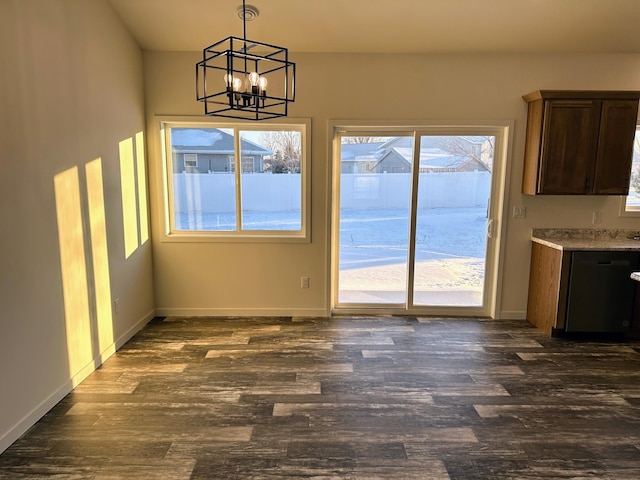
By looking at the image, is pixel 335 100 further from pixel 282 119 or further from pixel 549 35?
pixel 549 35

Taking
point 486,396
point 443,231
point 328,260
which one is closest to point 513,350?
point 486,396

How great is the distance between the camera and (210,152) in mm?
4055

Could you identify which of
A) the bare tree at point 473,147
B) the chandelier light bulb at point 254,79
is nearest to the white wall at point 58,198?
the chandelier light bulb at point 254,79

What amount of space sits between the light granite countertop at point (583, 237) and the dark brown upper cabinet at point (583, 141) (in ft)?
1.53

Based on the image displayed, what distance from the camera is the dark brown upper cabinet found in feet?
11.6

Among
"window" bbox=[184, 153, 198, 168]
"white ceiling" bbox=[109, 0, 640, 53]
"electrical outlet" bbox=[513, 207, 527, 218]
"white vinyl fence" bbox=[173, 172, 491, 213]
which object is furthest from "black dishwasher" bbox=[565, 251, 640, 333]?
"window" bbox=[184, 153, 198, 168]

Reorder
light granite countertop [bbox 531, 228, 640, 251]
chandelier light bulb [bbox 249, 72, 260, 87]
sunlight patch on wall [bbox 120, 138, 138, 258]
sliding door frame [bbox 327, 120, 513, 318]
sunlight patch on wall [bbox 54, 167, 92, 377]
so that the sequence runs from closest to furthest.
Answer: chandelier light bulb [bbox 249, 72, 260, 87] < sunlight patch on wall [bbox 54, 167, 92, 377] < sunlight patch on wall [bbox 120, 138, 138, 258] < light granite countertop [bbox 531, 228, 640, 251] < sliding door frame [bbox 327, 120, 513, 318]

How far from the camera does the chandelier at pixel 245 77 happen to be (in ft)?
6.11

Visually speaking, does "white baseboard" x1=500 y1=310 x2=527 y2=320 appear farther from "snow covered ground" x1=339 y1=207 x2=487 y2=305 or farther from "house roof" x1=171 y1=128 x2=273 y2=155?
"house roof" x1=171 y1=128 x2=273 y2=155

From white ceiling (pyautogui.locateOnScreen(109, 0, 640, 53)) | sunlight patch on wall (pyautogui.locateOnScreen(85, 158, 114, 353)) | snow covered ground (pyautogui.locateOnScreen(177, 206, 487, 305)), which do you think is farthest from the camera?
snow covered ground (pyautogui.locateOnScreen(177, 206, 487, 305))

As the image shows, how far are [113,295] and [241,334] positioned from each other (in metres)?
1.17

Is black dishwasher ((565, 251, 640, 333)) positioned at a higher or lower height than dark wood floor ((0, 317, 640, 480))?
higher

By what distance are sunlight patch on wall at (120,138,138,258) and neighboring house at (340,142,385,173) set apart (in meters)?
2.05

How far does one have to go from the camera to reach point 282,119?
3900 millimetres
